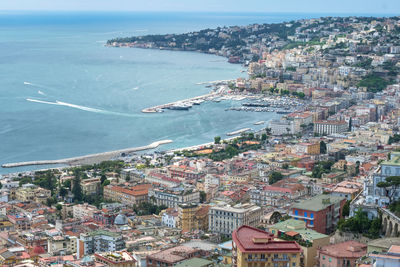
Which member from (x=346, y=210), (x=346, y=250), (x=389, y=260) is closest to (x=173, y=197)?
(x=346, y=210)

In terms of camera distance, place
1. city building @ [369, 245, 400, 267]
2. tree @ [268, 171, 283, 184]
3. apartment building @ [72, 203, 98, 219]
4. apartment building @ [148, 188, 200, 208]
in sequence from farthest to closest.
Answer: tree @ [268, 171, 283, 184] < apartment building @ [148, 188, 200, 208] < apartment building @ [72, 203, 98, 219] < city building @ [369, 245, 400, 267]

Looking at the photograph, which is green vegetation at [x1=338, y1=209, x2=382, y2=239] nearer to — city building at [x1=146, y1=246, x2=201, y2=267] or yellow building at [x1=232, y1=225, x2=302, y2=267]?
city building at [x1=146, y1=246, x2=201, y2=267]

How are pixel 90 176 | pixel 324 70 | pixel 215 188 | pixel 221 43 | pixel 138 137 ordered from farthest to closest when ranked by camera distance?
pixel 221 43, pixel 324 70, pixel 138 137, pixel 90 176, pixel 215 188

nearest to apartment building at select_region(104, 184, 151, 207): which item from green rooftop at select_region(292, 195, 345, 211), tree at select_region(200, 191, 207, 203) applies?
tree at select_region(200, 191, 207, 203)

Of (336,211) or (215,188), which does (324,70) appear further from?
(336,211)

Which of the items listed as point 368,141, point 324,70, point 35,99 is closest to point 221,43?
point 324,70

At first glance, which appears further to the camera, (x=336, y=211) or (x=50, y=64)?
(x=50, y=64)

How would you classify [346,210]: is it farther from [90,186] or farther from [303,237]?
[90,186]

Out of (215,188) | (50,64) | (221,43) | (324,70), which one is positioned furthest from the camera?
(221,43)
